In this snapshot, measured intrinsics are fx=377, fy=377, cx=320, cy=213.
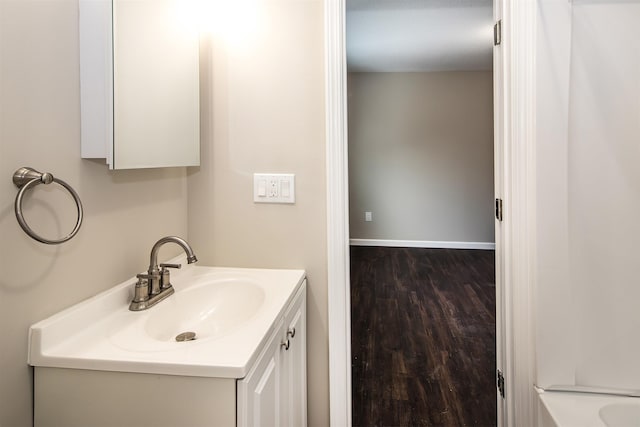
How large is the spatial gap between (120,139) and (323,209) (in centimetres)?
75

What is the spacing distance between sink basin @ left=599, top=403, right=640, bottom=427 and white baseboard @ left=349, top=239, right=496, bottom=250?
415cm

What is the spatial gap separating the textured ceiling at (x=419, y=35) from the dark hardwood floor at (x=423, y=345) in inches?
98.7

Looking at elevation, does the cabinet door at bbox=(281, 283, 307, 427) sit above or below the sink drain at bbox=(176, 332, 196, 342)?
below

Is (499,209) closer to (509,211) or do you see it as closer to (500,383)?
(509,211)

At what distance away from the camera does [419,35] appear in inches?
150

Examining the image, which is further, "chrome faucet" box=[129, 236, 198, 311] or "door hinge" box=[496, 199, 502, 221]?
"door hinge" box=[496, 199, 502, 221]

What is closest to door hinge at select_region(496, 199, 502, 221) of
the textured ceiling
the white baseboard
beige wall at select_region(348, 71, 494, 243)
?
the textured ceiling

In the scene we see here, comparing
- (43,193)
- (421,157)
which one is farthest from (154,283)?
(421,157)

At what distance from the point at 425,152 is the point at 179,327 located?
4622 millimetres

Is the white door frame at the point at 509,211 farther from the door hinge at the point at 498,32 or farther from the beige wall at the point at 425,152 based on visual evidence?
the beige wall at the point at 425,152

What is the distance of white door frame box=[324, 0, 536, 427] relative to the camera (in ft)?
4.31

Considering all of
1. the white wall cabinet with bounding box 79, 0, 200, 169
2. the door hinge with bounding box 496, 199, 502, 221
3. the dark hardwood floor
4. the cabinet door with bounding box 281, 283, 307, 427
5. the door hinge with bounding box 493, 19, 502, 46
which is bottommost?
the dark hardwood floor

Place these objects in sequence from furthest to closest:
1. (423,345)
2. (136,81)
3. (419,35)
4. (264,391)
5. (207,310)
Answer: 1. (419,35)
2. (423,345)
3. (207,310)
4. (136,81)
5. (264,391)

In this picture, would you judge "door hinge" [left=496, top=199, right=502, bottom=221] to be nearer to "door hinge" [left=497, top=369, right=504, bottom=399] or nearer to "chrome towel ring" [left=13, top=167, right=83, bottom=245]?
"door hinge" [left=497, top=369, right=504, bottom=399]
